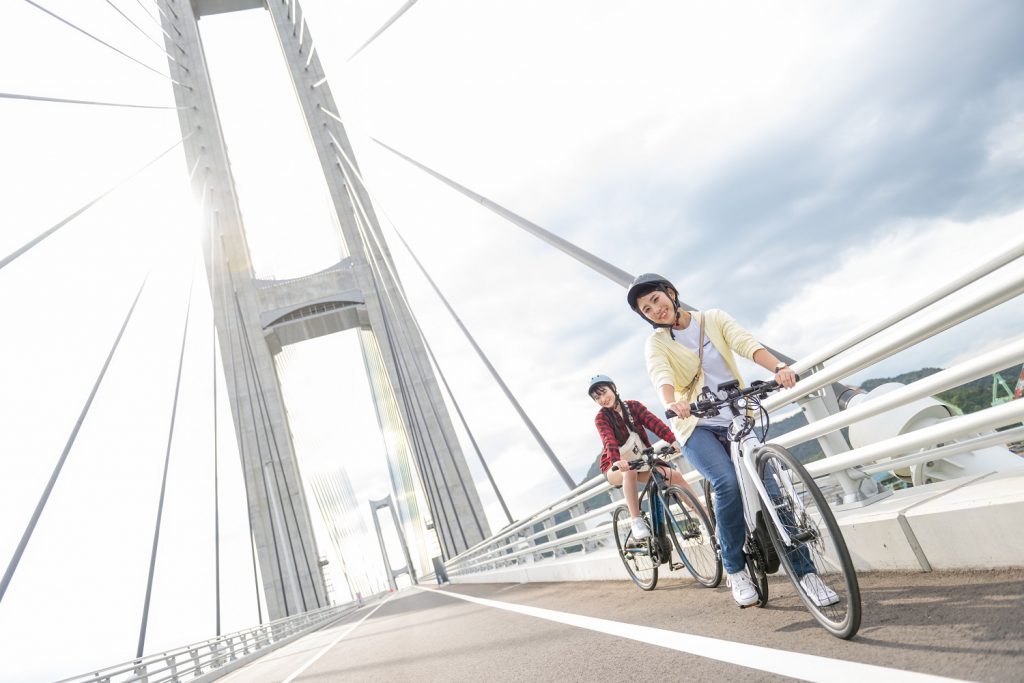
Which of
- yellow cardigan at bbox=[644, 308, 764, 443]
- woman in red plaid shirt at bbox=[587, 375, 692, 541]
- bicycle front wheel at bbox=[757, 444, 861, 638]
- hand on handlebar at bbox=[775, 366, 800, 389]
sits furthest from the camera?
woman in red plaid shirt at bbox=[587, 375, 692, 541]

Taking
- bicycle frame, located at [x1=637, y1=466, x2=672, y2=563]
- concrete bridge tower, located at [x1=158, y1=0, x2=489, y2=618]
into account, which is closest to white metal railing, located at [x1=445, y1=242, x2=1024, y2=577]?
bicycle frame, located at [x1=637, y1=466, x2=672, y2=563]

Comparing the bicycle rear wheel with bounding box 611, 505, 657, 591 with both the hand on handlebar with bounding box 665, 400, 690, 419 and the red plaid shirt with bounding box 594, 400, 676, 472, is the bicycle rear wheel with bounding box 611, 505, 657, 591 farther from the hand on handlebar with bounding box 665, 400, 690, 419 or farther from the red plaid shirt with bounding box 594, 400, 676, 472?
the hand on handlebar with bounding box 665, 400, 690, 419

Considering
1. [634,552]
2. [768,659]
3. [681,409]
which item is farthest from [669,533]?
[768,659]

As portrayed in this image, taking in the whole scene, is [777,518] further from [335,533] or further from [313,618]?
[335,533]

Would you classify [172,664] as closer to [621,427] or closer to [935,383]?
[621,427]

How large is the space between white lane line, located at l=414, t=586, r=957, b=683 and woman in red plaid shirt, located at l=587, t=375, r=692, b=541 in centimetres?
106

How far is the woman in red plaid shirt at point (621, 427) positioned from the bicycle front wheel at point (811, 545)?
1957mm

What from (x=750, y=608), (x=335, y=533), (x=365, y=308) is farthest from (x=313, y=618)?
(x=750, y=608)

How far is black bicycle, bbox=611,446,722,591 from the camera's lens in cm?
414

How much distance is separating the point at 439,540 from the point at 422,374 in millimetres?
5912

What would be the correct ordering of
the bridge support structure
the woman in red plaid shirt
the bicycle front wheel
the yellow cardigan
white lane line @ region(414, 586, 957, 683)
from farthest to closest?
the bridge support structure → the woman in red plaid shirt → the yellow cardigan → the bicycle front wheel → white lane line @ region(414, 586, 957, 683)

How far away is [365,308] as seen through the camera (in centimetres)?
2756

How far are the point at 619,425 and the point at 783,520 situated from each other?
84.3 inches

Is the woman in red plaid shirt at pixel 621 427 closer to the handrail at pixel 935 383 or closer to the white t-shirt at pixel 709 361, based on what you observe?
the white t-shirt at pixel 709 361
